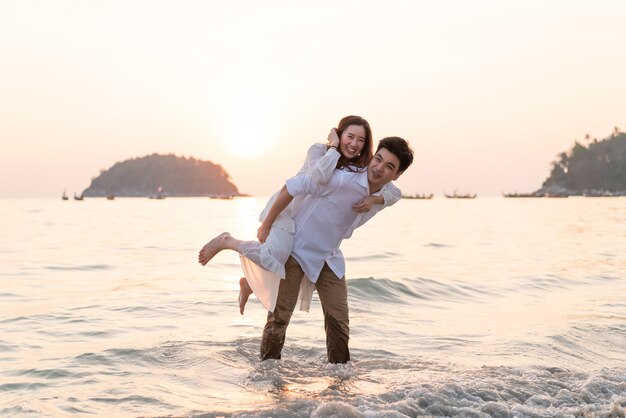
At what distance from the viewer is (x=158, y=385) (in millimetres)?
6012

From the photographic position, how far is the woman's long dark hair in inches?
213

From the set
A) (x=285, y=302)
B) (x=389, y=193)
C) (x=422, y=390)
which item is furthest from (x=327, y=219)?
(x=422, y=390)

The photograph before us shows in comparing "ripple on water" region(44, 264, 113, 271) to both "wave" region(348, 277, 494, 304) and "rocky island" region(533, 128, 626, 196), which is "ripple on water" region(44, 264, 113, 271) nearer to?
"wave" region(348, 277, 494, 304)

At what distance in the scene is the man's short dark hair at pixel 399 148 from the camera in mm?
5461

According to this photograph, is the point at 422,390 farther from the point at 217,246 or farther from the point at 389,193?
the point at 217,246

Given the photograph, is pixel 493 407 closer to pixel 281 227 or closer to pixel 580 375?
pixel 580 375

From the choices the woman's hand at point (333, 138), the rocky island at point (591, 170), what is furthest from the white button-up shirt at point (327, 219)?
the rocky island at point (591, 170)

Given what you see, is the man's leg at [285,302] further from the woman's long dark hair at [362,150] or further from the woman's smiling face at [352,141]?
the woman's smiling face at [352,141]

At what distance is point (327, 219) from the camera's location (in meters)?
5.71

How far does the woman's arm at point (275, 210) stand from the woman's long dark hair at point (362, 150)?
19.7 inches

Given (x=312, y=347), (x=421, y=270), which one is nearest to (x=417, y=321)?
(x=312, y=347)

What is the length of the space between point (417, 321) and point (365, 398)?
487cm

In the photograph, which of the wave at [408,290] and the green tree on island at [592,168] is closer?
the wave at [408,290]

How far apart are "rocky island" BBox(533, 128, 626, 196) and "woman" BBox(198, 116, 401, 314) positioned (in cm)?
17554
